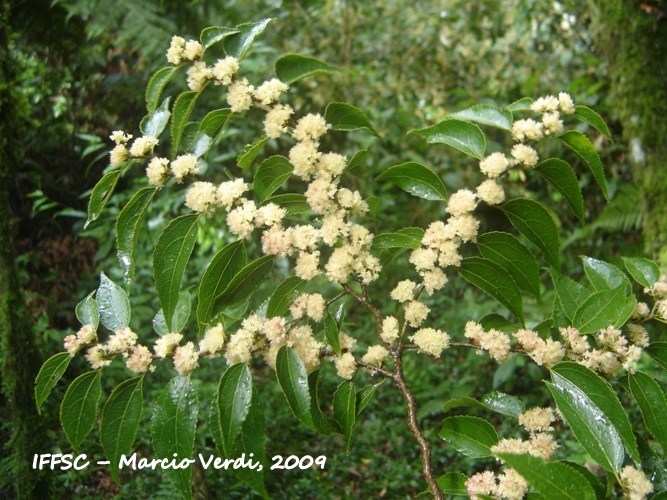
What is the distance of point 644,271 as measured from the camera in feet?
2.64

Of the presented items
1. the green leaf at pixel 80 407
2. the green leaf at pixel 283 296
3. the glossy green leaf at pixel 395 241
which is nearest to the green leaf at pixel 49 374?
the green leaf at pixel 80 407

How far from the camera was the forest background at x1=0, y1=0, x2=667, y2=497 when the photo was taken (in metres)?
1.35

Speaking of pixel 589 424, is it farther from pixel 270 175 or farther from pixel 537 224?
pixel 270 175

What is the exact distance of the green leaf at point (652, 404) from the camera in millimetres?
696

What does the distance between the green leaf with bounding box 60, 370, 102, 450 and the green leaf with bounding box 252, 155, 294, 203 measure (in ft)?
0.98

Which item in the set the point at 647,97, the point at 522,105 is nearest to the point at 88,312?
the point at 522,105

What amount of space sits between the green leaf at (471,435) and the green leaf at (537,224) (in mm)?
220

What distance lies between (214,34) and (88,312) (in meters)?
0.39

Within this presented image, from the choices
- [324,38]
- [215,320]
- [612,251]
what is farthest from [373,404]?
[324,38]

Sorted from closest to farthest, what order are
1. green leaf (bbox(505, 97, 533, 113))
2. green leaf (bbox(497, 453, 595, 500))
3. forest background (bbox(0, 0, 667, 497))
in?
1. green leaf (bbox(497, 453, 595, 500))
2. green leaf (bbox(505, 97, 533, 113))
3. forest background (bbox(0, 0, 667, 497))

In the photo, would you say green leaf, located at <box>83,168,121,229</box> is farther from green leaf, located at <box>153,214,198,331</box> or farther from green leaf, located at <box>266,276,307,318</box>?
green leaf, located at <box>266,276,307,318</box>

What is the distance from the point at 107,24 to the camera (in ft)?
6.48

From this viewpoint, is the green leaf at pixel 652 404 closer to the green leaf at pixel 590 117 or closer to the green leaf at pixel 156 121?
the green leaf at pixel 590 117

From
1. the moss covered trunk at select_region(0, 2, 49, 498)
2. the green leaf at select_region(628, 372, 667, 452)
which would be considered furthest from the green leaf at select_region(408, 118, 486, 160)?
the moss covered trunk at select_region(0, 2, 49, 498)
